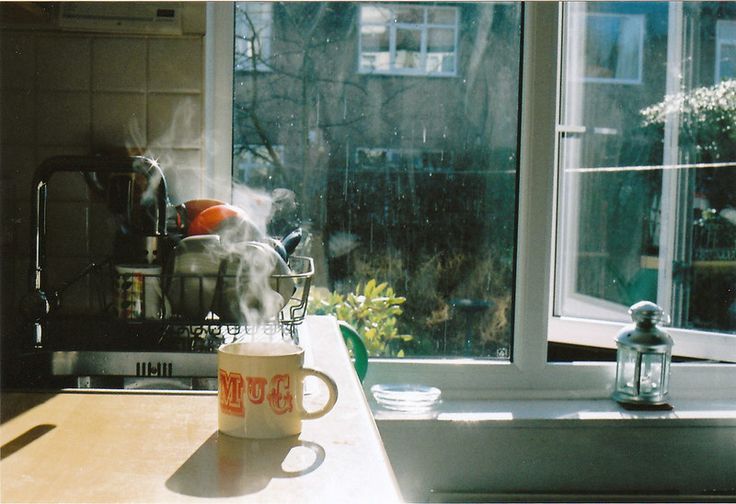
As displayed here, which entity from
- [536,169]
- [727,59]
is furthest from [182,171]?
[727,59]

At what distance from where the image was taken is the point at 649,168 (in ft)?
6.07

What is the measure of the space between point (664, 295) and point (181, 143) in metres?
1.20

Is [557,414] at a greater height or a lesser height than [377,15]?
A: lesser

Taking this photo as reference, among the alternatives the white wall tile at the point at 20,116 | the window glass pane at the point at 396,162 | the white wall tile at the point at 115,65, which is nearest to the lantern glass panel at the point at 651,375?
the window glass pane at the point at 396,162

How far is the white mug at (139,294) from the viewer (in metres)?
1.04

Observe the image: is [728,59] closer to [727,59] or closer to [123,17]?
[727,59]

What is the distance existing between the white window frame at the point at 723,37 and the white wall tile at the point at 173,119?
1218mm

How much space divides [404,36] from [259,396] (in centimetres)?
121

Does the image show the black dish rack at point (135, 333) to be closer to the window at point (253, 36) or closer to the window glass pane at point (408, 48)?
the window at point (253, 36)

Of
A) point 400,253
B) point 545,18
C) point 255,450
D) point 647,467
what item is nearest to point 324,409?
point 255,450

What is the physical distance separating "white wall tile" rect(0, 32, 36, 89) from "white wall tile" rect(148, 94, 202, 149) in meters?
0.23

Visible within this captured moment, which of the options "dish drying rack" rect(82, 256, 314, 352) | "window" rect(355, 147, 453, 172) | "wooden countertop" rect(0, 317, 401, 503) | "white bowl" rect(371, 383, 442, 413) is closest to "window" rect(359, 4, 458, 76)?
"window" rect(355, 147, 453, 172)

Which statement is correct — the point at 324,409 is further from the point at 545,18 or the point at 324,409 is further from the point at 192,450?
the point at 545,18

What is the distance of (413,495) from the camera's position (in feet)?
5.31
